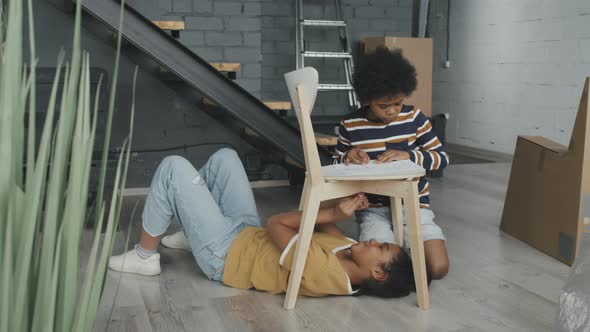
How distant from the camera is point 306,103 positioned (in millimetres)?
1992

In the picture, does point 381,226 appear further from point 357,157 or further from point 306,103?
point 306,103

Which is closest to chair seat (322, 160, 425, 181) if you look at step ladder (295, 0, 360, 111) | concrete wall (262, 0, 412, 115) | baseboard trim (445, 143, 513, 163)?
step ladder (295, 0, 360, 111)

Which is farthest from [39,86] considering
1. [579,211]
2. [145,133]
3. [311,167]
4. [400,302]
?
[579,211]

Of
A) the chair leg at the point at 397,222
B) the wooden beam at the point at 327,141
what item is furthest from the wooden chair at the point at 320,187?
the wooden beam at the point at 327,141

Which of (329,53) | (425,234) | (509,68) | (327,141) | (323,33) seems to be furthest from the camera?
(509,68)

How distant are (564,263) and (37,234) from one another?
2524 millimetres

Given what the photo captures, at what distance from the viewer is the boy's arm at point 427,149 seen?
2.39 m

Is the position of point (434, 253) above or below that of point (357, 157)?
below

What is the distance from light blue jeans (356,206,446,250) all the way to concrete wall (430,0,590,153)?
2.81m

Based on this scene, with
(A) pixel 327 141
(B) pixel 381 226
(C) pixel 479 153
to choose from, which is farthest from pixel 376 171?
(C) pixel 479 153

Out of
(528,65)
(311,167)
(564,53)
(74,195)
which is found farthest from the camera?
(528,65)

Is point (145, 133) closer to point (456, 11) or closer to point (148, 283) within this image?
point (148, 283)

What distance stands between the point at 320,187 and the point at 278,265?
1.21ft

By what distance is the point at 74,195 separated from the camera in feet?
1.99
